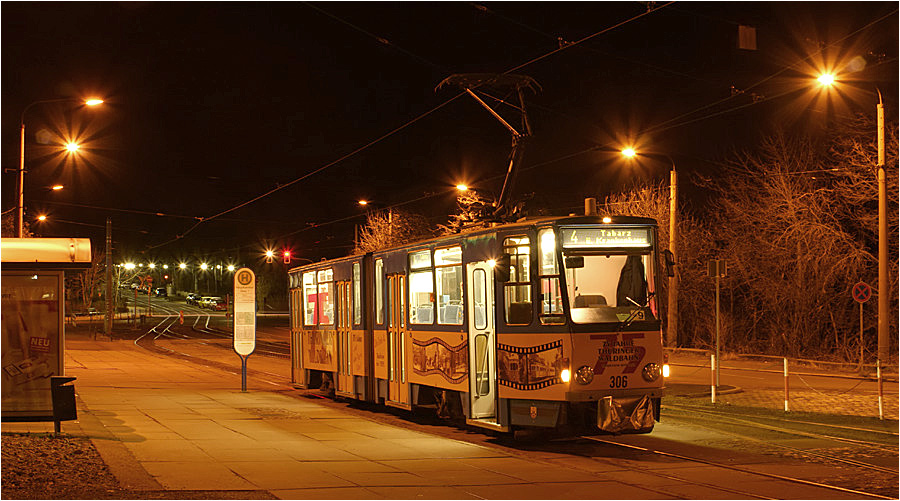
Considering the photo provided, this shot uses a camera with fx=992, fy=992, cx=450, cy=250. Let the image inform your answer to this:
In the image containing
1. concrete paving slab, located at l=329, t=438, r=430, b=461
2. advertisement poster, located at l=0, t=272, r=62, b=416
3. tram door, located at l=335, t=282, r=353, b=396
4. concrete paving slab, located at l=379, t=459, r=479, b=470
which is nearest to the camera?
concrete paving slab, located at l=379, t=459, r=479, b=470

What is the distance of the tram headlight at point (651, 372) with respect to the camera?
13.7 meters

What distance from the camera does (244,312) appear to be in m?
24.7

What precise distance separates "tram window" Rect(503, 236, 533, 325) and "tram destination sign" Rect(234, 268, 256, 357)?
11.7 metres

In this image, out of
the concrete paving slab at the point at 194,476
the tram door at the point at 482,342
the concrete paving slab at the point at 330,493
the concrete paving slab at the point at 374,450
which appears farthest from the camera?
the tram door at the point at 482,342

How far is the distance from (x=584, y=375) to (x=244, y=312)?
13.3 m

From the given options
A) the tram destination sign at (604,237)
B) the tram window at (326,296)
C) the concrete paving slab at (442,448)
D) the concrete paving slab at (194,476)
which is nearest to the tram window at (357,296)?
the tram window at (326,296)

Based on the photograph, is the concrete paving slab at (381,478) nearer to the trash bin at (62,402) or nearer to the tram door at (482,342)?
the tram door at (482,342)

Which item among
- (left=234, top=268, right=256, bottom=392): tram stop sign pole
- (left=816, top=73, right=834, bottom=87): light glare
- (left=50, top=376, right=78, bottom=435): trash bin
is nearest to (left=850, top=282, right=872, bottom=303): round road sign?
(left=816, top=73, right=834, bottom=87): light glare

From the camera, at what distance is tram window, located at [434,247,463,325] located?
15492 millimetres

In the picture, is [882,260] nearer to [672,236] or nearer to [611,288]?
[672,236]

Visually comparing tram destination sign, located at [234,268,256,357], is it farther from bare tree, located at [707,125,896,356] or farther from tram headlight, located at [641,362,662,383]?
bare tree, located at [707,125,896,356]

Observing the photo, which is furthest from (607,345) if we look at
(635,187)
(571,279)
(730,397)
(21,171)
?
(635,187)

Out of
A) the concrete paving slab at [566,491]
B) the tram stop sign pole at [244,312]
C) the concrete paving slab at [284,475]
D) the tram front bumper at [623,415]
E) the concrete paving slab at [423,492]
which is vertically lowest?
the concrete paving slab at [566,491]

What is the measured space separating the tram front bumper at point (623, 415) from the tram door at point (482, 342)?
179 cm
